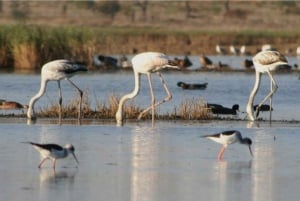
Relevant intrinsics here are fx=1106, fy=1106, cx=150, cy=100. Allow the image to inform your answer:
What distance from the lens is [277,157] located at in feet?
48.4

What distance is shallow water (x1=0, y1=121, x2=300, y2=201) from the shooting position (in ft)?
38.8

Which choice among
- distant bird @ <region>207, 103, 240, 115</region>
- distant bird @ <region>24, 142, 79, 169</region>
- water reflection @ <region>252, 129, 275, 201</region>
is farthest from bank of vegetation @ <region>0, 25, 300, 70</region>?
distant bird @ <region>24, 142, 79, 169</region>

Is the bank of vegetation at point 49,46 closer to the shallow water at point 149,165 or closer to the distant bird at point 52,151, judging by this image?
the shallow water at point 149,165

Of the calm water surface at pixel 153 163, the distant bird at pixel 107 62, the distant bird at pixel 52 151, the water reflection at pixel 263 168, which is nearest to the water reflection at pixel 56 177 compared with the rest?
the calm water surface at pixel 153 163

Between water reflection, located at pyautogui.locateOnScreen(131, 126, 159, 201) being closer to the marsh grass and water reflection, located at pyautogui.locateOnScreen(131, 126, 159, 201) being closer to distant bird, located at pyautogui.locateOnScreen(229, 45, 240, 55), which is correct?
the marsh grass

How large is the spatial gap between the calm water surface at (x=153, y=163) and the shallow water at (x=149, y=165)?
0.01m

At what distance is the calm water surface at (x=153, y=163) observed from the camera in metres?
11.8

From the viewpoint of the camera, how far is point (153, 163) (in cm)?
1405

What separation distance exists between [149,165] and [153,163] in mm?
202

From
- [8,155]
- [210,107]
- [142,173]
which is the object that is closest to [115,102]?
[210,107]

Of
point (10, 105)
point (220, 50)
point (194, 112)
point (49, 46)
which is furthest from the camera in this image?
point (220, 50)

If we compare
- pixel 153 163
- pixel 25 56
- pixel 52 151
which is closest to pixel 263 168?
pixel 153 163

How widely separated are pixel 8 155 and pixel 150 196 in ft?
11.4

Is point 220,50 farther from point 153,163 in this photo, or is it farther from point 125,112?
point 153,163
